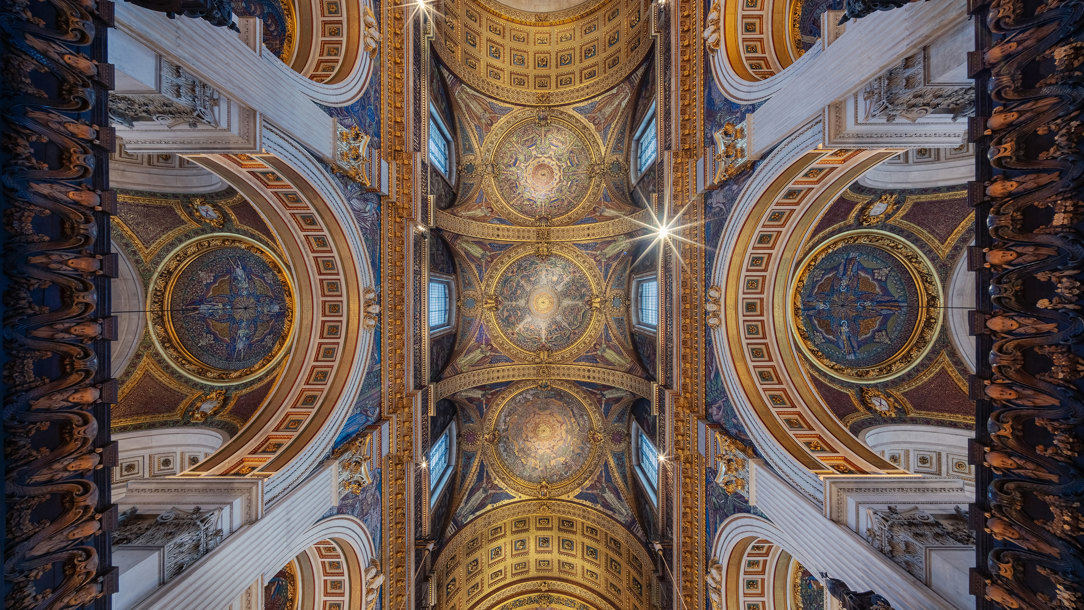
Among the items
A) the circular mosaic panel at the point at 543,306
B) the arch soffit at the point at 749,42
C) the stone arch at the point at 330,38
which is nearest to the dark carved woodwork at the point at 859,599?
the arch soffit at the point at 749,42

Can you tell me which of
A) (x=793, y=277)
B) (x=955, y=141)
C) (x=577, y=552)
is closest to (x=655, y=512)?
(x=577, y=552)

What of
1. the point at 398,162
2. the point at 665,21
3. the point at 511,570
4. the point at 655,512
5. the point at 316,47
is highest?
the point at 665,21

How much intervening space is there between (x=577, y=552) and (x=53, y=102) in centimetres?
2248

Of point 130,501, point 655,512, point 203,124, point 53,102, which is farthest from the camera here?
point 655,512

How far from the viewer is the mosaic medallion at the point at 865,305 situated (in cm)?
1100

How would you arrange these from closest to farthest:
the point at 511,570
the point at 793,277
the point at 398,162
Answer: the point at 793,277 < the point at 398,162 < the point at 511,570

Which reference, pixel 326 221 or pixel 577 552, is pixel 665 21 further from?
pixel 577 552

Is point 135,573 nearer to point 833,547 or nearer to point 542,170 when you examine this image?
point 833,547

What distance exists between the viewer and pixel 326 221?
997 centimetres

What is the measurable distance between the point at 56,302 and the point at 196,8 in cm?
451

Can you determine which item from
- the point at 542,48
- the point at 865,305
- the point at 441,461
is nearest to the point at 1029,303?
the point at 865,305

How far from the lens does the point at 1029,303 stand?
15.2 feet

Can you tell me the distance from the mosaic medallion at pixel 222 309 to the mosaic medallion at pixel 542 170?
10.6 metres

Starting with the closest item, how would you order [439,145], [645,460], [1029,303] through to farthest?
1. [1029,303]
2. [439,145]
3. [645,460]
